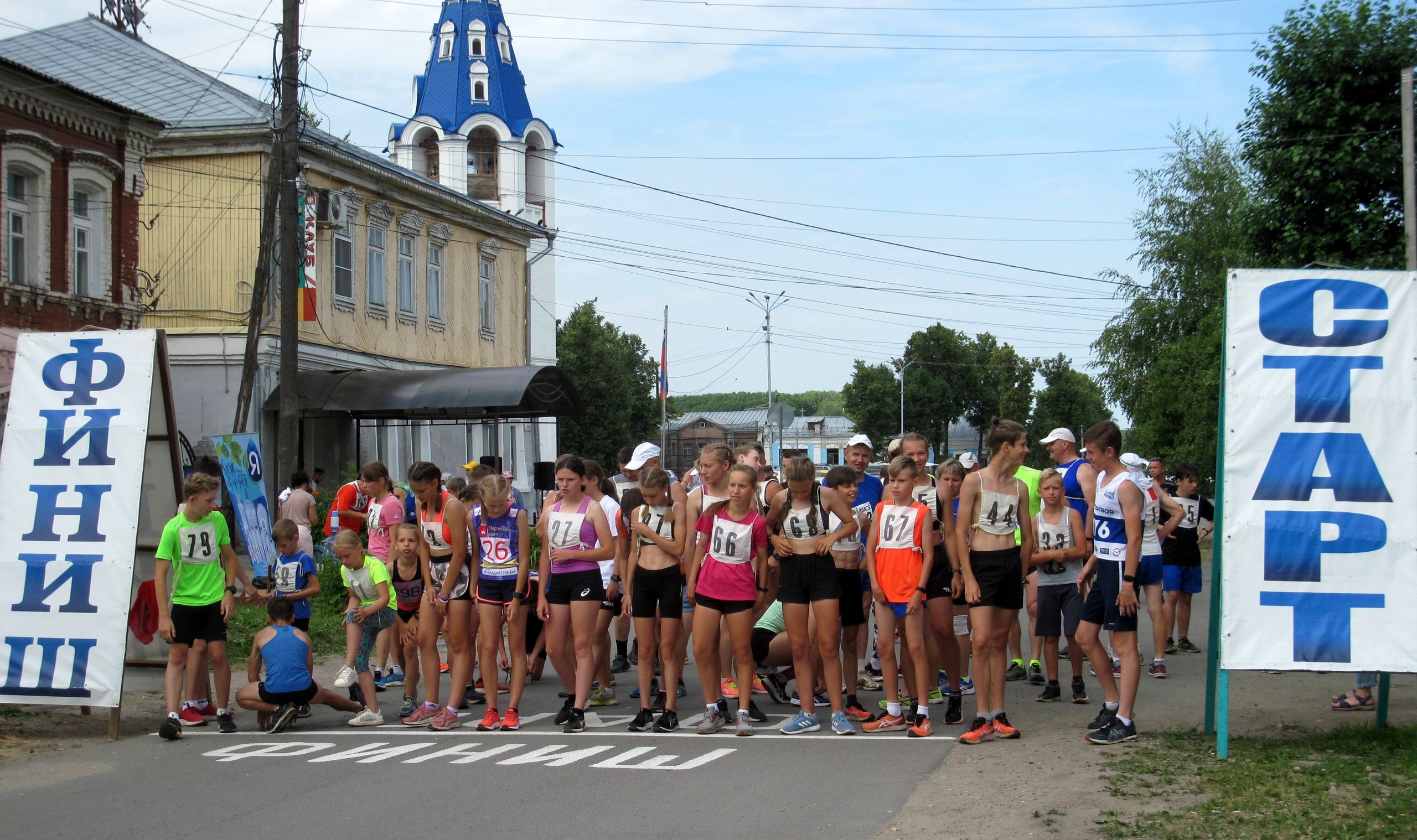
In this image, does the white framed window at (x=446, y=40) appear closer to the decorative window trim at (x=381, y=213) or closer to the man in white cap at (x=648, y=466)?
the decorative window trim at (x=381, y=213)

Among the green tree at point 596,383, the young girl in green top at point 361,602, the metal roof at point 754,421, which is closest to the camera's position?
the young girl in green top at point 361,602

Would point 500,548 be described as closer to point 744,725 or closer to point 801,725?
point 744,725

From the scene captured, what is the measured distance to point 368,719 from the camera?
9273 millimetres

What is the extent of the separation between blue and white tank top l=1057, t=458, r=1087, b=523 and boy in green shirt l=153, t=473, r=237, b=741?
6192mm

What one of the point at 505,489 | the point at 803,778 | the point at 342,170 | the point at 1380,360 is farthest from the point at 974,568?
the point at 342,170

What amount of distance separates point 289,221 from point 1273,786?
16.2 m

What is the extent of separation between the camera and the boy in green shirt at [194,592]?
905 cm

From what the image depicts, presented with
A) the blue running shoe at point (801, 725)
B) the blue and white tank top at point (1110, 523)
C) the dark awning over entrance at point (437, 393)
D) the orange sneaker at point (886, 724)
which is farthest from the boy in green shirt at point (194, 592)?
the dark awning over entrance at point (437, 393)

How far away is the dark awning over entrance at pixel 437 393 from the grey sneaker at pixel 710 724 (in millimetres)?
17565

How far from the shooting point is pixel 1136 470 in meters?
9.89

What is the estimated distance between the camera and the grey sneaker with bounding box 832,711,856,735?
8531 mm

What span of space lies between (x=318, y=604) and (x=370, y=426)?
14.8 meters

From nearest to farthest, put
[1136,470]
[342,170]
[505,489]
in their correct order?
[505,489] → [1136,470] → [342,170]

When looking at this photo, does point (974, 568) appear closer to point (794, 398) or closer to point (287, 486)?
point (287, 486)
